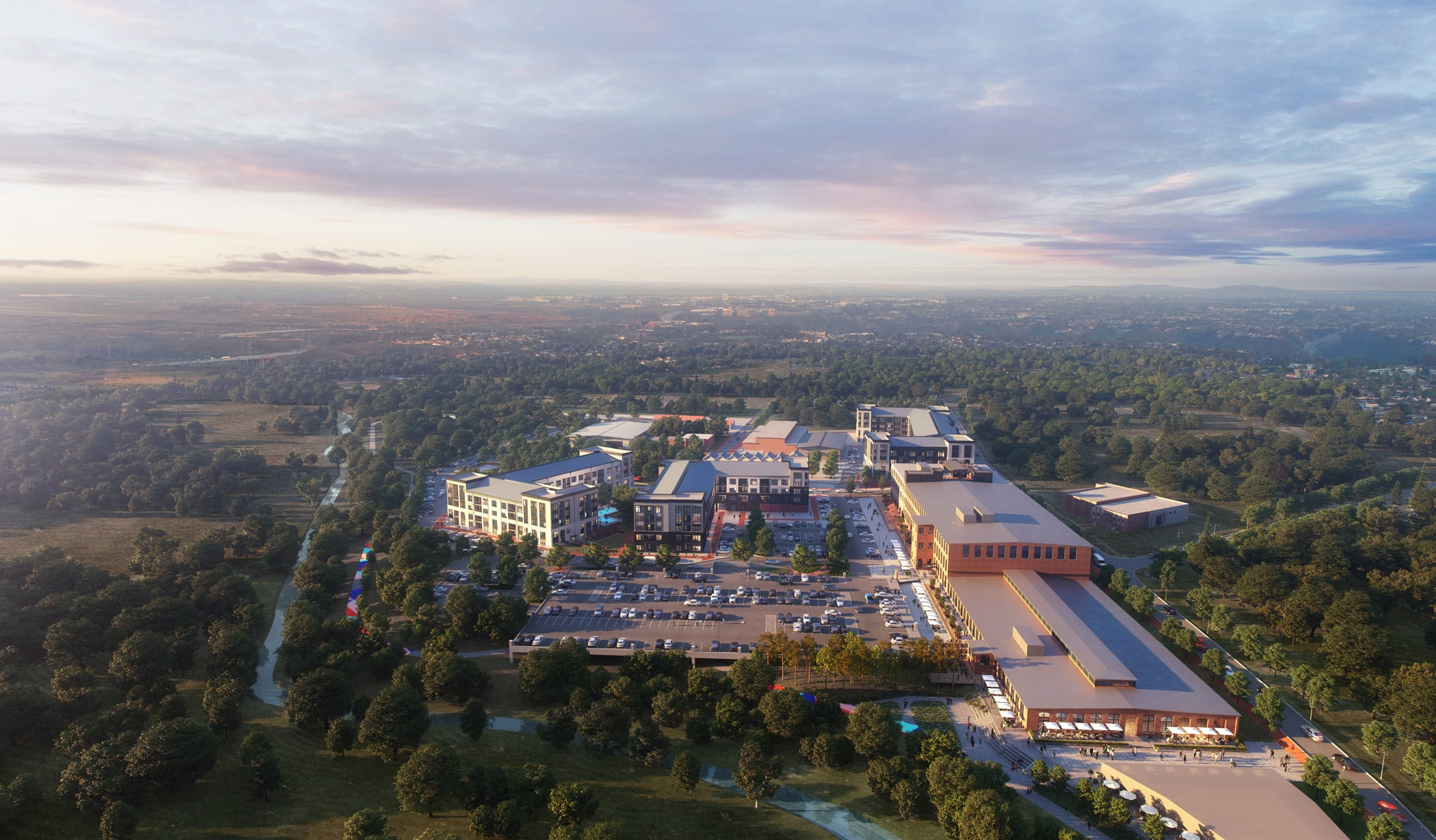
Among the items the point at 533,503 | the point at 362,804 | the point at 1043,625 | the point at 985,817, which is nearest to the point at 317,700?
the point at 362,804

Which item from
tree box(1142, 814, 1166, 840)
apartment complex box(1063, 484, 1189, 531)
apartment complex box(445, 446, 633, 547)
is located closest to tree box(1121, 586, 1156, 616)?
apartment complex box(1063, 484, 1189, 531)

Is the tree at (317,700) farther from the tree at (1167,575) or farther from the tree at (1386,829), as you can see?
the tree at (1167,575)

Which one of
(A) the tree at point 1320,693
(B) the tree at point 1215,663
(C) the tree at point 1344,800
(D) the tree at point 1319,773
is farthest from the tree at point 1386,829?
(B) the tree at point 1215,663

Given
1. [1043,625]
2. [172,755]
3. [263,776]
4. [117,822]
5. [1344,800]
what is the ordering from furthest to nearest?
[1043,625] < [263,776] < [172,755] < [1344,800] < [117,822]

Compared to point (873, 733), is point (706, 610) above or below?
below

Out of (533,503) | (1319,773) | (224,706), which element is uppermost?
(533,503)

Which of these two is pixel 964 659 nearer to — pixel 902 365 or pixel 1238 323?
pixel 902 365

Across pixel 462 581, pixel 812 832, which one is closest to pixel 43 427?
pixel 462 581

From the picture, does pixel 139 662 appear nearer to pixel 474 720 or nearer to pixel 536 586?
pixel 474 720

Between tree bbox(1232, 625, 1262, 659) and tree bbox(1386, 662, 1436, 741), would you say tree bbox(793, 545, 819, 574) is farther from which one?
tree bbox(1386, 662, 1436, 741)

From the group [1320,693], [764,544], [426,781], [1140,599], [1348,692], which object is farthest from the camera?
[764,544]
